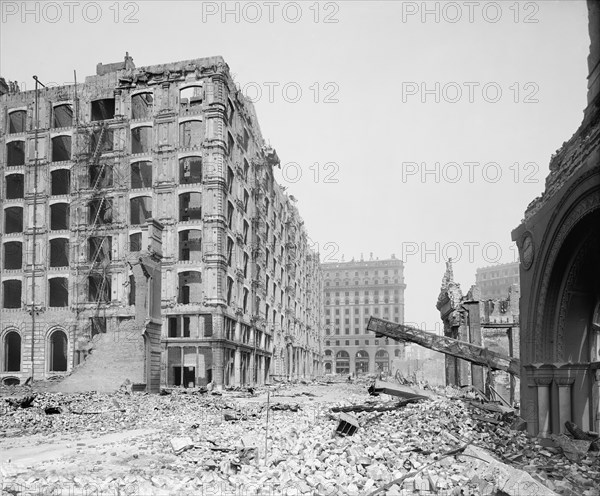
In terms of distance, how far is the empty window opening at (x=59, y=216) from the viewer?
45.5 meters

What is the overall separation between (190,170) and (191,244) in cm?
677

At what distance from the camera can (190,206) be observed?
4528 cm

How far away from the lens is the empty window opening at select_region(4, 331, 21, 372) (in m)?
43.7

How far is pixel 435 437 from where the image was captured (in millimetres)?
10992

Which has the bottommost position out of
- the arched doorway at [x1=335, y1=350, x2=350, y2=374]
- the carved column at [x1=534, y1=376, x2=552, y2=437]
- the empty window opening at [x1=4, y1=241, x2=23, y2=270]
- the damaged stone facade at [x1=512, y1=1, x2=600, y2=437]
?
the arched doorway at [x1=335, y1=350, x2=350, y2=374]

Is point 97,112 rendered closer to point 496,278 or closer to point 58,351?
point 58,351

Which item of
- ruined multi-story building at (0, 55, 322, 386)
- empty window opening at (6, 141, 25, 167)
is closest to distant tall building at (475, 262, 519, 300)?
ruined multi-story building at (0, 55, 322, 386)

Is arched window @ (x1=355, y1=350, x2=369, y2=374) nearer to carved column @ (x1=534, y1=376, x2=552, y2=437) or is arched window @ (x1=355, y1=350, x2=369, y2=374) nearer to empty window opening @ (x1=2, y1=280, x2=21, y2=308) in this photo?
empty window opening @ (x1=2, y1=280, x2=21, y2=308)

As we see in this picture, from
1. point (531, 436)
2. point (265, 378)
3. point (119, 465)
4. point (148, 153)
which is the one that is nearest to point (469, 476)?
point (531, 436)

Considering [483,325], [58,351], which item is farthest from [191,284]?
[483,325]

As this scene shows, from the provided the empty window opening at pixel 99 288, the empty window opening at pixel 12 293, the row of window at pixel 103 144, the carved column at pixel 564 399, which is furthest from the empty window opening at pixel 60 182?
the carved column at pixel 564 399

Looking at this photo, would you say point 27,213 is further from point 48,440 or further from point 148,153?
point 48,440

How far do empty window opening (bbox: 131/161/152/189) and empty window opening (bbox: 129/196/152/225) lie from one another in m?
1.10

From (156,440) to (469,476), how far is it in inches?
295
